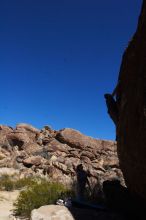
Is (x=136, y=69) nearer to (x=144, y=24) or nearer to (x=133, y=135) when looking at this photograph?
(x=144, y=24)

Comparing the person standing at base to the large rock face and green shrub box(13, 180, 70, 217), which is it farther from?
the large rock face

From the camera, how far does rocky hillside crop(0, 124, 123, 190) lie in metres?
25.1

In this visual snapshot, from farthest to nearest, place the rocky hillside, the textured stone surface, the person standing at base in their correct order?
1. the rocky hillside
2. the person standing at base
3. the textured stone surface

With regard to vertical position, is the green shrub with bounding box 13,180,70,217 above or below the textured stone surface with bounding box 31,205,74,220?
above

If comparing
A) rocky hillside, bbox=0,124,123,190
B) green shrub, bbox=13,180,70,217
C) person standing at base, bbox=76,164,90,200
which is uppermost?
rocky hillside, bbox=0,124,123,190

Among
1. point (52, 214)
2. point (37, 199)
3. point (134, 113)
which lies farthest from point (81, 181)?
point (134, 113)

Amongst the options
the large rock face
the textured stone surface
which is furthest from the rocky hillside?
the large rock face

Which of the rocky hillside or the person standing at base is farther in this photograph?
the rocky hillside

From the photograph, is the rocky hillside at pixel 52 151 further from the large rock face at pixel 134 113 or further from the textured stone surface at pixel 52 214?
the large rock face at pixel 134 113

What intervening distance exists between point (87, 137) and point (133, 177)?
105 ft

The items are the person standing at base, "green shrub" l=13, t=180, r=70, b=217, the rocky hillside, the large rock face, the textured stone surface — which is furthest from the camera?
the rocky hillside

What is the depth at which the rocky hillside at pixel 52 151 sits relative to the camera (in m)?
25.1

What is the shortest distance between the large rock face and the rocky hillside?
14.1 metres

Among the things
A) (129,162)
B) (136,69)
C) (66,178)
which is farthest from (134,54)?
(66,178)
